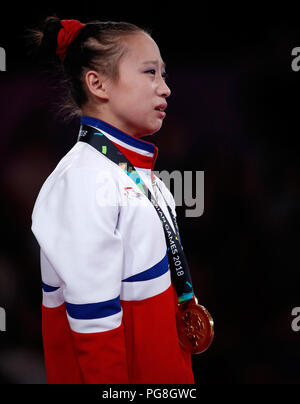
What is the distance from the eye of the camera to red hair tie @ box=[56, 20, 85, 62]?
3.62 ft

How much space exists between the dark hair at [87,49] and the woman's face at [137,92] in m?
0.03

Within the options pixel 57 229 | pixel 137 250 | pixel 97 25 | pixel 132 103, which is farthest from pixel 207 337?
pixel 97 25

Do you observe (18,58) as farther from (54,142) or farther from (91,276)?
(91,276)

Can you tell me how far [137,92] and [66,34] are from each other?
251 millimetres

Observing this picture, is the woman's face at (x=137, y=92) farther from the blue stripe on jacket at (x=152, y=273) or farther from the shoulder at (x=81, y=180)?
the blue stripe on jacket at (x=152, y=273)

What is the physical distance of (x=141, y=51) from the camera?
110cm

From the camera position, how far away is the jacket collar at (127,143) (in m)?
1.05

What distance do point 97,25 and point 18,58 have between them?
0.94 metres

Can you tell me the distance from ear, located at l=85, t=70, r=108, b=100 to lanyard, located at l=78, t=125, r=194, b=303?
94 millimetres

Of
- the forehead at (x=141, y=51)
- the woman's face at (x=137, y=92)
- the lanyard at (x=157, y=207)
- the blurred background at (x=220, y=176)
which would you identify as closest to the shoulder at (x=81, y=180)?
the lanyard at (x=157, y=207)

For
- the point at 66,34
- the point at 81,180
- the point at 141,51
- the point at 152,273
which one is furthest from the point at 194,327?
the point at 66,34

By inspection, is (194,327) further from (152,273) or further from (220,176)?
(220,176)

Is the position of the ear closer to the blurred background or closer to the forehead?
the forehead

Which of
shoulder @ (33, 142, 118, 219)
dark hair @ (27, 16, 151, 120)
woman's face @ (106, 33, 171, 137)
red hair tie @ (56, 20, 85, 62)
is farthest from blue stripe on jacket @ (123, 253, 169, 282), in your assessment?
red hair tie @ (56, 20, 85, 62)
